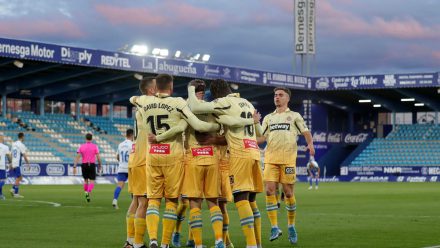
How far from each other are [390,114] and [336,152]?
23.1 feet

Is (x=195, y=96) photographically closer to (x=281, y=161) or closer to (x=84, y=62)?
(x=281, y=161)

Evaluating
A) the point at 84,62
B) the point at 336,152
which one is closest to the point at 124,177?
the point at 84,62

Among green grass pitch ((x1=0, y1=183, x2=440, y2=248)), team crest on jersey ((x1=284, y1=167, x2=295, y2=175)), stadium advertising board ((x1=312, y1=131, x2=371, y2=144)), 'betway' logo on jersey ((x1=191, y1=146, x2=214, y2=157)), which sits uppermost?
stadium advertising board ((x1=312, y1=131, x2=371, y2=144))

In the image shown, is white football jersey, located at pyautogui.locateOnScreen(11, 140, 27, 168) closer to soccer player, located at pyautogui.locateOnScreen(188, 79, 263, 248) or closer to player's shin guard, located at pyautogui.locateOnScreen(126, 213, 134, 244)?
player's shin guard, located at pyautogui.locateOnScreen(126, 213, 134, 244)

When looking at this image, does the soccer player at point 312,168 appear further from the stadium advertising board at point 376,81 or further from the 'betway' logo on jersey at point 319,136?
the 'betway' logo on jersey at point 319,136

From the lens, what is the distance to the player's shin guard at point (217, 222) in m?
12.1

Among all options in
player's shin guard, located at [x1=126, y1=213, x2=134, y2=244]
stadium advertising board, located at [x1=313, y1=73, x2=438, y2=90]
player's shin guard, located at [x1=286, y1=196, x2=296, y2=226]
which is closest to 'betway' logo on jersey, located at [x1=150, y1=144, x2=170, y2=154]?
player's shin guard, located at [x1=126, y1=213, x2=134, y2=244]

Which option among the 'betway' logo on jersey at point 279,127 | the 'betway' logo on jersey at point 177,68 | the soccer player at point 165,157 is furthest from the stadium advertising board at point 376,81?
the soccer player at point 165,157

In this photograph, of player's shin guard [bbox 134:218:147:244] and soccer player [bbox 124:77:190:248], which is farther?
soccer player [bbox 124:77:190:248]

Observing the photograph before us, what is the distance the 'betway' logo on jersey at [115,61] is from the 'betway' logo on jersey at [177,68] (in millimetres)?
2502

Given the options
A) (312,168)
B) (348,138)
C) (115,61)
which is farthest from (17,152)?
(348,138)

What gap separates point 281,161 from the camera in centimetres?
1566

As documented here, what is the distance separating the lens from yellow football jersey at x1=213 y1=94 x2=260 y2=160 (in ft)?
41.2

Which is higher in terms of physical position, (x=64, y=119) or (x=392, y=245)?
(x=64, y=119)
